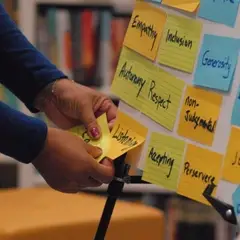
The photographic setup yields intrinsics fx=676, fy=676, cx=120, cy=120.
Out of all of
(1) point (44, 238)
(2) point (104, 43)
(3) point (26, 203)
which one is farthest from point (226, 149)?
(2) point (104, 43)

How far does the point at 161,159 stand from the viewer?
112cm

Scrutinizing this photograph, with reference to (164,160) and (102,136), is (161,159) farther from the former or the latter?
(102,136)

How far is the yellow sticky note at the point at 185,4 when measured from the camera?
1.05 m

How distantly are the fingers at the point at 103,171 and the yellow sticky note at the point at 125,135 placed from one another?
14 mm

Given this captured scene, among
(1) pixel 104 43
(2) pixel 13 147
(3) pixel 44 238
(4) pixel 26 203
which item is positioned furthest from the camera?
(1) pixel 104 43

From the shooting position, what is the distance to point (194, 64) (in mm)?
1060

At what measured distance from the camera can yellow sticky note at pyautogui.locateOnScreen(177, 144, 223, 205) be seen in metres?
1.02

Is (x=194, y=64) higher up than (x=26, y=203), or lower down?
higher up

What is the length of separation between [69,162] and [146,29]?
10.3 inches

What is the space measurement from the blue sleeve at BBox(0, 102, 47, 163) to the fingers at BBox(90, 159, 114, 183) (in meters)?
0.10

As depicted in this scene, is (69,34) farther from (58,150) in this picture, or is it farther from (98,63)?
(58,150)

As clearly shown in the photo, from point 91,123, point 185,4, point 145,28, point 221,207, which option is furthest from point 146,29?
point 221,207

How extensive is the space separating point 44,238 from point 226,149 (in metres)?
0.64

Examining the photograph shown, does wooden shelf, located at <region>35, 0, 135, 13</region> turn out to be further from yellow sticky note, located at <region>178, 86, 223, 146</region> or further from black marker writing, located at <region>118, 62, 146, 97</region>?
yellow sticky note, located at <region>178, 86, 223, 146</region>
